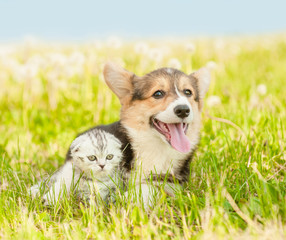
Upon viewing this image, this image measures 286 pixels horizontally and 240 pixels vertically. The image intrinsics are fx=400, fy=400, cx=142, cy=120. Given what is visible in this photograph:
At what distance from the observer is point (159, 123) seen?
3818 millimetres

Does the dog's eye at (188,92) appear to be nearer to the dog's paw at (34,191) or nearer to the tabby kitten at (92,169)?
the tabby kitten at (92,169)

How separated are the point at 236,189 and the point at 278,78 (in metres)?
6.08

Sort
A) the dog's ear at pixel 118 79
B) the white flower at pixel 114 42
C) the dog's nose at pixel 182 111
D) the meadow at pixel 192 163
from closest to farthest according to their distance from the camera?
the meadow at pixel 192 163
the dog's nose at pixel 182 111
the dog's ear at pixel 118 79
the white flower at pixel 114 42

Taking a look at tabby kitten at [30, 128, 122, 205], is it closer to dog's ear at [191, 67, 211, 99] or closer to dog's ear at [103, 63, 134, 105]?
dog's ear at [103, 63, 134, 105]

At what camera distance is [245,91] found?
7.99 meters

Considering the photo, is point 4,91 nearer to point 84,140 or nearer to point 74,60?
point 74,60

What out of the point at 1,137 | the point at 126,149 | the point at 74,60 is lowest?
the point at 1,137

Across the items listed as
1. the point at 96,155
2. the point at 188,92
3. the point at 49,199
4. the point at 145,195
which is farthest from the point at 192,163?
the point at 49,199

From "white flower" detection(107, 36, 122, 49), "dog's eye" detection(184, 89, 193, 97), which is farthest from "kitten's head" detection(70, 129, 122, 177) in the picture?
"white flower" detection(107, 36, 122, 49)

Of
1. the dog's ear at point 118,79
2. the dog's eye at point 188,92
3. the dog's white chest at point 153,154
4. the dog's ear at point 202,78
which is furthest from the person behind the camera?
the dog's ear at point 202,78

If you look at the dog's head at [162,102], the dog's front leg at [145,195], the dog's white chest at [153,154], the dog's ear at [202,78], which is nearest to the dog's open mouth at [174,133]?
the dog's head at [162,102]

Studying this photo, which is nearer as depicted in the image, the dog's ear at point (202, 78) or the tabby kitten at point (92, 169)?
the tabby kitten at point (92, 169)

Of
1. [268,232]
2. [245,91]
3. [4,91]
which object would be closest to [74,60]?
[4,91]

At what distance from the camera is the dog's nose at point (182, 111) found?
354cm
